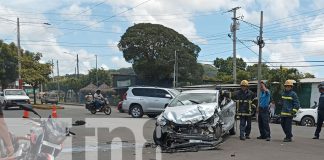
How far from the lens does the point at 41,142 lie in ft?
16.1

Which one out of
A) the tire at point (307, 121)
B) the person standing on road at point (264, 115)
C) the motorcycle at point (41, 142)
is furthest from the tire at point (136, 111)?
the motorcycle at point (41, 142)

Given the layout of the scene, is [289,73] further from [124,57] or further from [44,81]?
[124,57]

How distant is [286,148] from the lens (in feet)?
37.4

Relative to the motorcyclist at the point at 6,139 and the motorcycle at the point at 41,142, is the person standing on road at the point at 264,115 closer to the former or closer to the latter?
the motorcycle at the point at 41,142

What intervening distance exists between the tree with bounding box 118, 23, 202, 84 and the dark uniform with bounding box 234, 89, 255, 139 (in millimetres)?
48749

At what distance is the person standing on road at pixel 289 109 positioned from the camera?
12828 millimetres

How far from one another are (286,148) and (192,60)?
5399 centimetres

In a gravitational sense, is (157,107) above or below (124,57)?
below

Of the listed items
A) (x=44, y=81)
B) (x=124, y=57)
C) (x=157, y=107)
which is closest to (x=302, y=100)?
(x=157, y=107)

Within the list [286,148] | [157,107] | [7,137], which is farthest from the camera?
[157,107]

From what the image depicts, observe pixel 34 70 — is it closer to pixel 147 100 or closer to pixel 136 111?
pixel 136 111

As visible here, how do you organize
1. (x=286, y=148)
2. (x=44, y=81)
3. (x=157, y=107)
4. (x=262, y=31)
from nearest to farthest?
(x=286, y=148)
(x=157, y=107)
(x=262, y=31)
(x=44, y=81)

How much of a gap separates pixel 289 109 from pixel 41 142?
9.33 m

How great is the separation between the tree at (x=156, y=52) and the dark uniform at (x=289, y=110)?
49325mm
